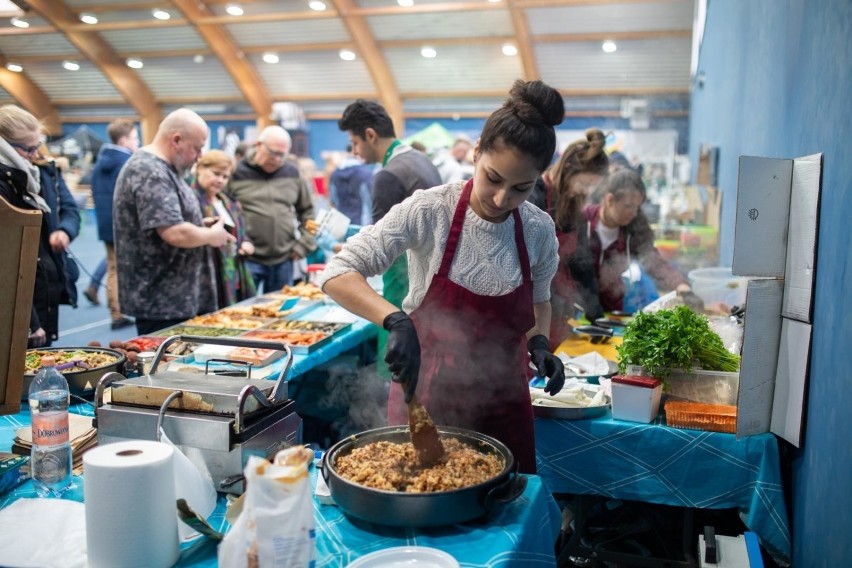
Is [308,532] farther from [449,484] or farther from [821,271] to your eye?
[821,271]

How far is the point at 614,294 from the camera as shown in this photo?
14.4 ft

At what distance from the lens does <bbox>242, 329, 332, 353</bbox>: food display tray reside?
316cm

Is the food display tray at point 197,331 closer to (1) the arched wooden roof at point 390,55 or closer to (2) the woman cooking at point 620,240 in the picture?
(2) the woman cooking at point 620,240

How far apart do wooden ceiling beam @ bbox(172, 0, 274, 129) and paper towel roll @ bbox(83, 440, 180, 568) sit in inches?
435

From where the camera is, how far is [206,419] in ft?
5.20

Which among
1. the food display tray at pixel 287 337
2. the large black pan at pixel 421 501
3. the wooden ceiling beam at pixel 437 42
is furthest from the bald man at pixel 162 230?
the wooden ceiling beam at pixel 437 42

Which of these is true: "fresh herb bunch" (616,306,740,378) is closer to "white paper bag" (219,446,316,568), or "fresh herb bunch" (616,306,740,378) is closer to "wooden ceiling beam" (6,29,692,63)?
"white paper bag" (219,446,316,568)

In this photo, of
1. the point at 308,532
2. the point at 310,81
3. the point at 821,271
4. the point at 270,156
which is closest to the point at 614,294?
the point at 821,271

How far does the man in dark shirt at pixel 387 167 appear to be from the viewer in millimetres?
3453

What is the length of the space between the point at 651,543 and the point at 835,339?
4.71 ft

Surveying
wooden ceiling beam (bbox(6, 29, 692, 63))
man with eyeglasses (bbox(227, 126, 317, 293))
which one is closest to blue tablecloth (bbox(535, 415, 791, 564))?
man with eyeglasses (bbox(227, 126, 317, 293))

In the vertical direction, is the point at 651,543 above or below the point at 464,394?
below

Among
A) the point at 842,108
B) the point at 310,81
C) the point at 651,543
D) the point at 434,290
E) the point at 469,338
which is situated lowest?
the point at 651,543

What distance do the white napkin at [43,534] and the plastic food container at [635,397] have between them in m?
1.80
